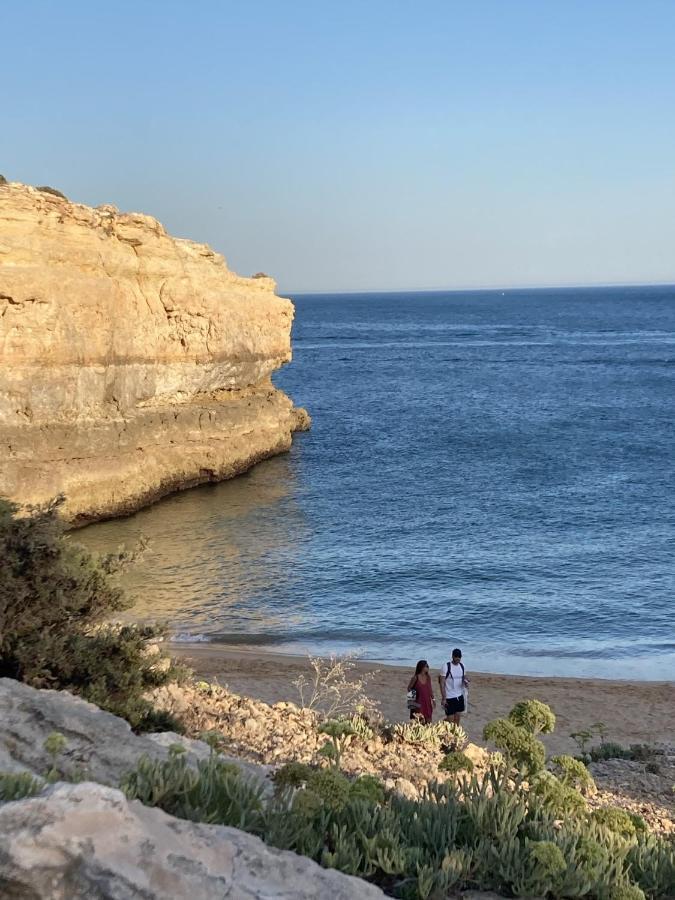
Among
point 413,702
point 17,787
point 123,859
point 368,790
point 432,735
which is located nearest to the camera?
point 123,859

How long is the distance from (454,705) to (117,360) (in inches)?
861

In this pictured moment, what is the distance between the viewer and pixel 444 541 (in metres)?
28.9

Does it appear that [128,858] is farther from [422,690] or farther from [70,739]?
[422,690]

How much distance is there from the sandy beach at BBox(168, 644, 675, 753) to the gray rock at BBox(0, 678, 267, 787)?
7512mm

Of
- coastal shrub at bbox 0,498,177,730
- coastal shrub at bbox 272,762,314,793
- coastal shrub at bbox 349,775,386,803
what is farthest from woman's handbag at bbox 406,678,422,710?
coastal shrub at bbox 272,762,314,793

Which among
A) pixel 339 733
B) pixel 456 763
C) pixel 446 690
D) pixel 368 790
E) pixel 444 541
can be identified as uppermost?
pixel 368 790

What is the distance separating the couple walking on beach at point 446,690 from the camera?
13.7 m

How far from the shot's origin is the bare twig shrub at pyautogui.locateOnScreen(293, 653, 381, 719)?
44.5ft

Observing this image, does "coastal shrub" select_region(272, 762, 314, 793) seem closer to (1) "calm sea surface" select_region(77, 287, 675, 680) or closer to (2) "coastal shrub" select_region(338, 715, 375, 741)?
(2) "coastal shrub" select_region(338, 715, 375, 741)

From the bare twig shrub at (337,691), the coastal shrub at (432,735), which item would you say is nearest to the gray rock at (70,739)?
the coastal shrub at (432,735)

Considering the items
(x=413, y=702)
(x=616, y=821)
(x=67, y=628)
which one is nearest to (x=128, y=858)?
(x=616, y=821)

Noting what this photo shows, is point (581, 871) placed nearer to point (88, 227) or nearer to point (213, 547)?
point (213, 547)

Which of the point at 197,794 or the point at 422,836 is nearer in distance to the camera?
the point at 197,794

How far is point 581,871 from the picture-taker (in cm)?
590
